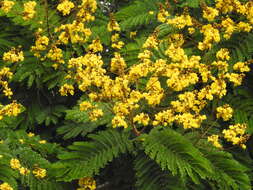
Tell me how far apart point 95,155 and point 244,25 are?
1.68 metres

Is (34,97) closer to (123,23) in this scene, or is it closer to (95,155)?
(123,23)

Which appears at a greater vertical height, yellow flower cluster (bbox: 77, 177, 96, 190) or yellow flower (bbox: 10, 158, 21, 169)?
yellow flower (bbox: 10, 158, 21, 169)

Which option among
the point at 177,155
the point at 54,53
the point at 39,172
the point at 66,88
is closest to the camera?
the point at 177,155

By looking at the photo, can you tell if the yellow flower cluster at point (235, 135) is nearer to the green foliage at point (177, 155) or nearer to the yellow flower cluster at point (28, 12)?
the green foliage at point (177, 155)

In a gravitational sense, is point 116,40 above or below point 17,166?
above

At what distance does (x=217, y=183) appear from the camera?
12.8ft

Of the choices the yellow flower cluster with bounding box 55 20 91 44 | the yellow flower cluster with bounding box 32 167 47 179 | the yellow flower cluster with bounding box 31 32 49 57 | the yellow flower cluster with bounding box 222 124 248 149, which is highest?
the yellow flower cluster with bounding box 55 20 91 44

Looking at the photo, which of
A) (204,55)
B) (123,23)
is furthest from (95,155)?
(123,23)

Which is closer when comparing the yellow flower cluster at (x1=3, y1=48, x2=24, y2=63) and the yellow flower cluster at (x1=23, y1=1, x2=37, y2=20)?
the yellow flower cluster at (x1=3, y1=48, x2=24, y2=63)

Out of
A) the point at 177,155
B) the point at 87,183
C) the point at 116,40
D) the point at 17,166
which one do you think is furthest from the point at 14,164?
the point at 116,40

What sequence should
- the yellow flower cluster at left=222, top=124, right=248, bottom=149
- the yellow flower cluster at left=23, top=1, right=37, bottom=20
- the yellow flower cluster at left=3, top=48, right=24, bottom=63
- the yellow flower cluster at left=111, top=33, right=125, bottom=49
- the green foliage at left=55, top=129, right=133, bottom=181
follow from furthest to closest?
the yellow flower cluster at left=23, top=1, right=37, bottom=20, the yellow flower cluster at left=111, top=33, right=125, bottom=49, the yellow flower cluster at left=3, top=48, right=24, bottom=63, the green foliage at left=55, top=129, right=133, bottom=181, the yellow flower cluster at left=222, top=124, right=248, bottom=149

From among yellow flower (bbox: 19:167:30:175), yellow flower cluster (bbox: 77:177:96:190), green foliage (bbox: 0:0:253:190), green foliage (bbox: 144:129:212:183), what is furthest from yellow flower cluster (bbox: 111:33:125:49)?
yellow flower (bbox: 19:167:30:175)

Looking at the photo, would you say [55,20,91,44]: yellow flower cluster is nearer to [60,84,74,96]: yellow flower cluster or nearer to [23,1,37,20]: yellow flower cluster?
[23,1,37,20]: yellow flower cluster

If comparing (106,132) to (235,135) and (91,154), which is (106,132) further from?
(235,135)
